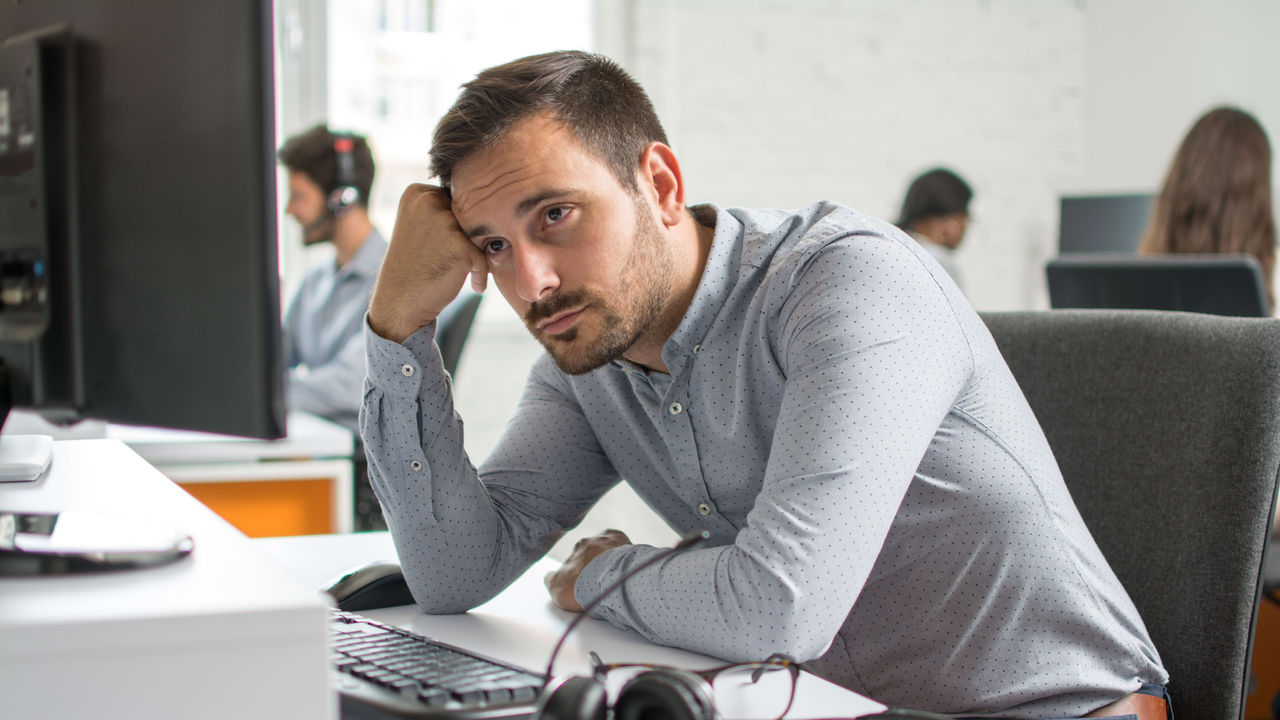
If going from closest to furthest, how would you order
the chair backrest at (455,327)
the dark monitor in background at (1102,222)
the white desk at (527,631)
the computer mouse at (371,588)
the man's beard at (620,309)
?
the white desk at (527,631)
the computer mouse at (371,588)
the man's beard at (620,309)
the chair backrest at (455,327)
the dark monitor in background at (1102,222)

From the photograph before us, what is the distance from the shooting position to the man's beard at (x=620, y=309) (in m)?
1.15

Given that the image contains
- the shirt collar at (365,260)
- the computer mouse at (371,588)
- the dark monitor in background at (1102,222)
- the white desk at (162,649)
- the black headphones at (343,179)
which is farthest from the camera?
the dark monitor in background at (1102,222)

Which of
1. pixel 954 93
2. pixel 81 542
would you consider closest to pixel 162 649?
pixel 81 542

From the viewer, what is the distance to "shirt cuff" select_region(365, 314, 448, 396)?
1125mm

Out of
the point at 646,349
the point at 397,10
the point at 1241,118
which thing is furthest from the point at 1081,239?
the point at 646,349

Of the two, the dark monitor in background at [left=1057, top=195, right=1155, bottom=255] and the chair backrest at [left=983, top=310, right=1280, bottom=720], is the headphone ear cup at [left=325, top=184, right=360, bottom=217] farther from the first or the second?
the dark monitor in background at [left=1057, top=195, right=1155, bottom=255]

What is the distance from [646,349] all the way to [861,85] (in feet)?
11.9

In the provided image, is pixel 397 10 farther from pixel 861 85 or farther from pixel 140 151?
pixel 140 151

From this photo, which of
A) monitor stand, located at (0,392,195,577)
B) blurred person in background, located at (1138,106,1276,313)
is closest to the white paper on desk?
monitor stand, located at (0,392,195,577)

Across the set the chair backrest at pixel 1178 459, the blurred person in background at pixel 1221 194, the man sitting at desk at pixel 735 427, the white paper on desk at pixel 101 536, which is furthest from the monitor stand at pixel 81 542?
the blurred person in background at pixel 1221 194

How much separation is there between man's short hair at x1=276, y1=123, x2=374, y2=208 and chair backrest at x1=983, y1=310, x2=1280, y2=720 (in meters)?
2.38

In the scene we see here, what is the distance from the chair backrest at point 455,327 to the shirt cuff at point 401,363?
4.24 ft

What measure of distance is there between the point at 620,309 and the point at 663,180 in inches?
6.6

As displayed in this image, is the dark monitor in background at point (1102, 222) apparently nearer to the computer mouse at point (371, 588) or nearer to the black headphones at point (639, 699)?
the computer mouse at point (371, 588)
